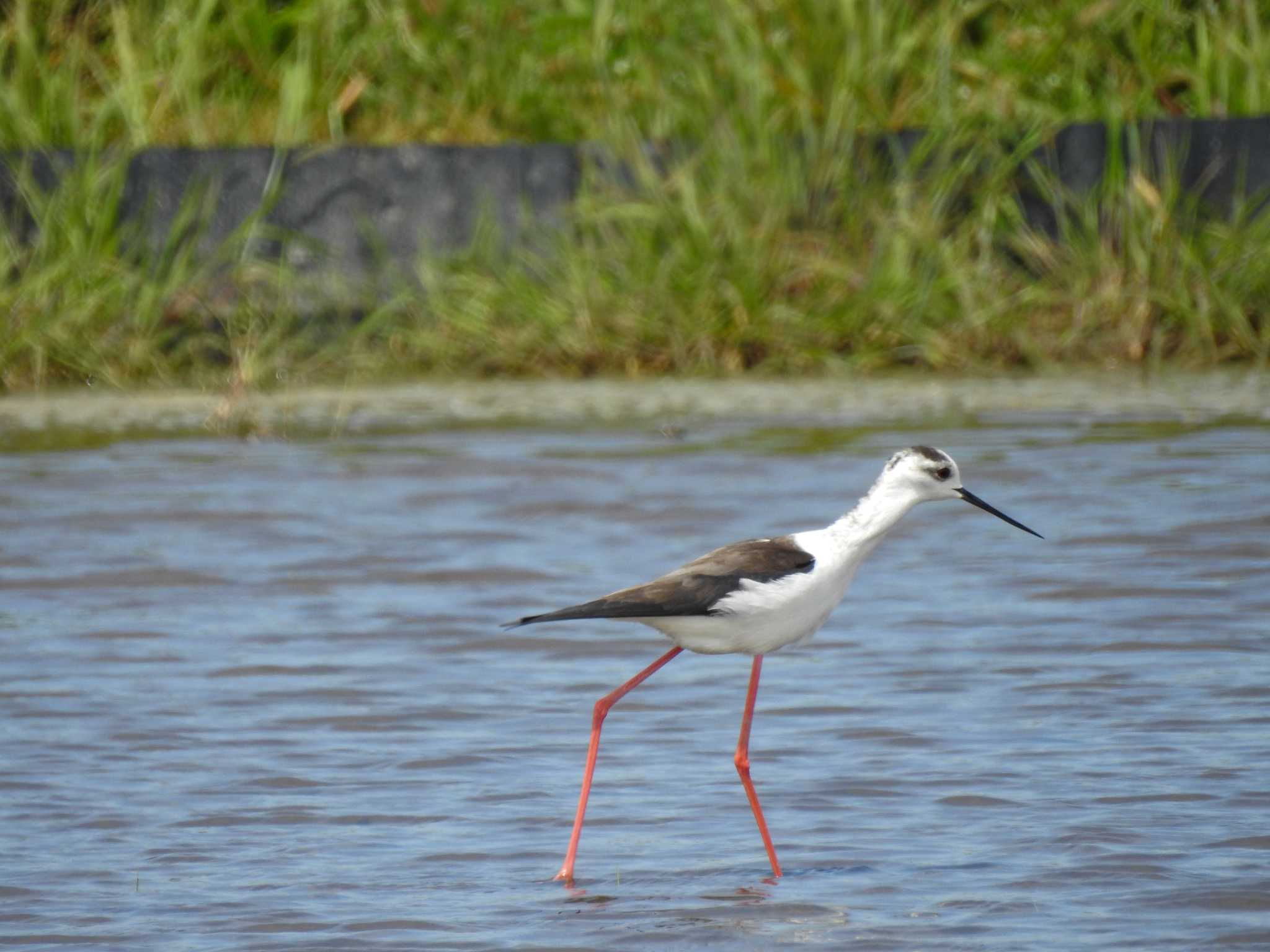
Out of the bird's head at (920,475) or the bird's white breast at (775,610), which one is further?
the bird's head at (920,475)

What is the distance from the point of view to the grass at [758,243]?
9680mm

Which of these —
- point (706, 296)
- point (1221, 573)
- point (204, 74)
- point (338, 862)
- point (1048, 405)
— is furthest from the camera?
point (204, 74)

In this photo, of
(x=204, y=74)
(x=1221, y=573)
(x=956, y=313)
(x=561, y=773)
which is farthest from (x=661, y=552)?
(x=204, y=74)

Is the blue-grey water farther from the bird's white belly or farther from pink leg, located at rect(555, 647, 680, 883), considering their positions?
the bird's white belly

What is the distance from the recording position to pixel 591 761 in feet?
13.9

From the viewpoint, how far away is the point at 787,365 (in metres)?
9.86

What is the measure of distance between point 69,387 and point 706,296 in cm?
281

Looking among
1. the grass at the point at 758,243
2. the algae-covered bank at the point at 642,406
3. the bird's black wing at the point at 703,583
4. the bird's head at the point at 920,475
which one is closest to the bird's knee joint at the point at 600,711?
the bird's black wing at the point at 703,583

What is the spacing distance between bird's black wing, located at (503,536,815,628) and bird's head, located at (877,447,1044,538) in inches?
8.8

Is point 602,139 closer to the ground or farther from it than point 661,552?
farther from it

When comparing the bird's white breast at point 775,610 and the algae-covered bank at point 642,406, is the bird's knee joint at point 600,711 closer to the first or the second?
the bird's white breast at point 775,610

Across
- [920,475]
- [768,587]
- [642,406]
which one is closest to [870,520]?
[920,475]

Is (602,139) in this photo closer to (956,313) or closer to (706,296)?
(706,296)

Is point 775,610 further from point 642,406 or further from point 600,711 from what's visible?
point 642,406
